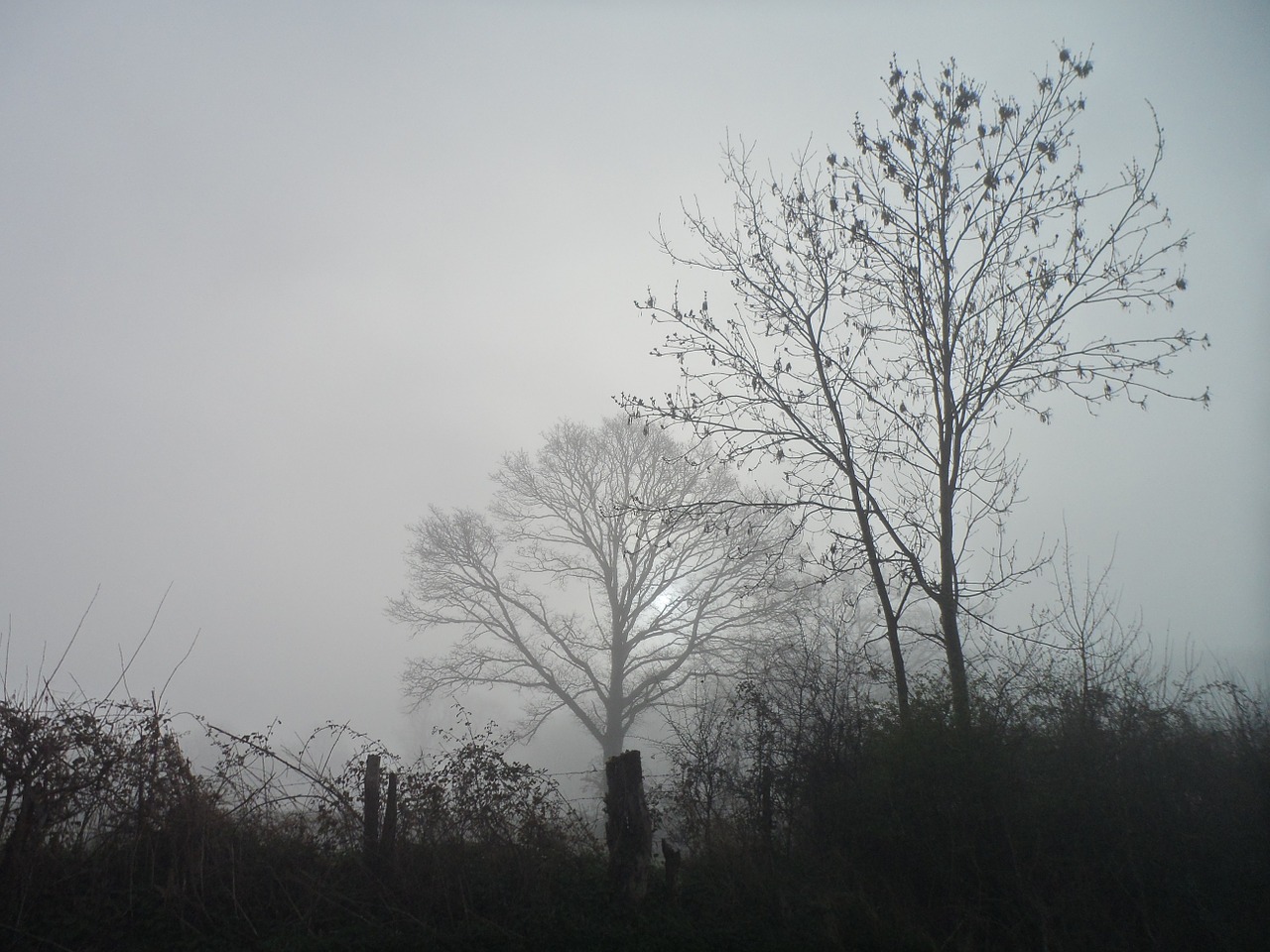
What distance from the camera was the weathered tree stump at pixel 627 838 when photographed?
6.17 m

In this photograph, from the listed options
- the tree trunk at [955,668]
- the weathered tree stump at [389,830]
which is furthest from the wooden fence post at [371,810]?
the tree trunk at [955,668]

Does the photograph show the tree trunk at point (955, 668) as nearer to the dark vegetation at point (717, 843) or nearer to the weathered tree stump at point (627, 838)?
the dark vegetation at point (717, 843)

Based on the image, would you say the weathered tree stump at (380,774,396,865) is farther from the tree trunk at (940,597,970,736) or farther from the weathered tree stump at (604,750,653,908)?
the tree trunk at (940,597,970,736)

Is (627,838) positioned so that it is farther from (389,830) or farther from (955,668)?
(955,668)

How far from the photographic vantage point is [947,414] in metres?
9.30

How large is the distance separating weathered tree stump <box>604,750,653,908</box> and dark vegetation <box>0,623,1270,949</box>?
0.59 feet

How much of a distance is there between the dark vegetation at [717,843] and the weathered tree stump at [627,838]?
0.59 feet

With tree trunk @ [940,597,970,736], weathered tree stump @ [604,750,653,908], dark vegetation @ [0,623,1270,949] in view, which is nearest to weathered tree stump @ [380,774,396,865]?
dark vegetation @ [0,623,1270,949]

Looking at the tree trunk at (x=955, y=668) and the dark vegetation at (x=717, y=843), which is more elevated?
the tree trunk at (x=955, y=668)

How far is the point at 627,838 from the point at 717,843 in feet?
4.23

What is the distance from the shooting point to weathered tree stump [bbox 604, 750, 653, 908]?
617cm

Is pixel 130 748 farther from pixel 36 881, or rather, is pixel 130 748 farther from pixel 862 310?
pixel 862 310

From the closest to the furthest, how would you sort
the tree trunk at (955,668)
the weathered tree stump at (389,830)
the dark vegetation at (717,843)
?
the dark vegetation at (717,843) → the weathered tree stump at (389,830) → the tree trunk at (955,668)

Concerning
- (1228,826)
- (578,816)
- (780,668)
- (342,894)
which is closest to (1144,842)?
(1228,826)
